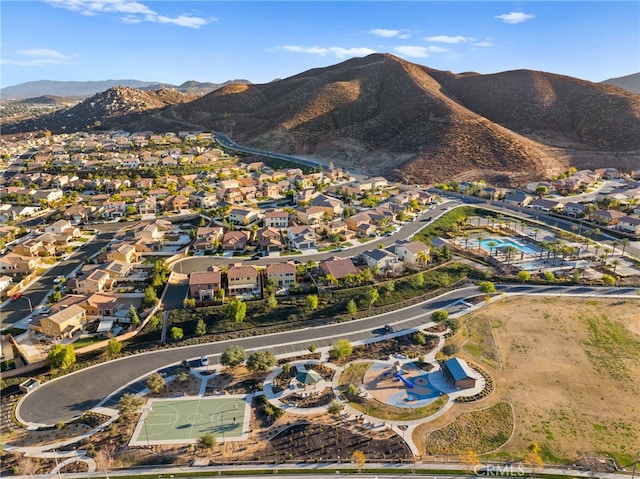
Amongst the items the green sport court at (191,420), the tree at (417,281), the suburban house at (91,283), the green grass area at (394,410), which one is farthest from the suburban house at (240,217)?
the green grass area at (394,410)

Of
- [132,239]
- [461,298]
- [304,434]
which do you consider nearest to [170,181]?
[132,239]

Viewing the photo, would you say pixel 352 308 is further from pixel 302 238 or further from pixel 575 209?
pixel 575 209

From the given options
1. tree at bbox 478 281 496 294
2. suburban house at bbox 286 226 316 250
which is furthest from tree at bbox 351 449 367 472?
suburban house at bbox 286 226 316 250

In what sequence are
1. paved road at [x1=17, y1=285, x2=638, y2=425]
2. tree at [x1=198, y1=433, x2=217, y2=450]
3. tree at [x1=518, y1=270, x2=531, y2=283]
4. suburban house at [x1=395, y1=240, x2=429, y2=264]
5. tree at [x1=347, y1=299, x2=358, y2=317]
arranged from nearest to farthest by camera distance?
tree at [x1=198, y1=433, x2=217, y2=450], paved road at [x1=17, y1=285, x2=638, y2=425], tree at [x1=347, y1=299, x2=358, y2=317], tree at [x1=518, y1=270, x2=531, y2=283], suburban house at [x1=395, y1=240, x2=429, y2=264]

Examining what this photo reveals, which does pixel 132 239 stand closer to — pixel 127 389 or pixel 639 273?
pixel 127 389

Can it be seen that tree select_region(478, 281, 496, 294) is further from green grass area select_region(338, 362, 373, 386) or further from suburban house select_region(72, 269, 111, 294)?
suburban house select_region(72, 269, 111, 294)
